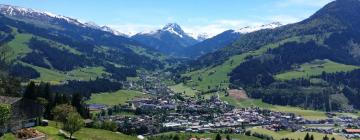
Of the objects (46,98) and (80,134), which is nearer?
(80,134)

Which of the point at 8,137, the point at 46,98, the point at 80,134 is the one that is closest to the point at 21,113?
the point at 8,137

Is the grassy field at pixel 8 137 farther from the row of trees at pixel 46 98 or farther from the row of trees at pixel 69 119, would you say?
the row of trees at pixel 46 98

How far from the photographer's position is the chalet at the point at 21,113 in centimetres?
10656

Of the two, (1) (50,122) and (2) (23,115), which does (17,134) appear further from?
(1) (50,122)

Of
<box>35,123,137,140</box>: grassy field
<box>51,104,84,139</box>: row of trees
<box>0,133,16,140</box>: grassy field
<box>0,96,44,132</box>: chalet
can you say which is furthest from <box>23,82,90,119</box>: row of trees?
<box>0,133,16,140</box>: grassy field

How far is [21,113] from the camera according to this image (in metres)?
111

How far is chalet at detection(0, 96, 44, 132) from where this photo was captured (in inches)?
4195

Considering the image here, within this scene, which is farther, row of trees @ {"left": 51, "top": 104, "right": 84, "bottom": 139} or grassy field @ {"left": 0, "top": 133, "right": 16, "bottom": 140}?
row of trees @ {"left": 51, "top": 104, "right": 84, "bottom": 139}

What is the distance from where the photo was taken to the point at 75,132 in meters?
121

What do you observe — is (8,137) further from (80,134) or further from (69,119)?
(80,134)

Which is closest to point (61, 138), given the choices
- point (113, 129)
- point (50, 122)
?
Answer: point (50, 122)

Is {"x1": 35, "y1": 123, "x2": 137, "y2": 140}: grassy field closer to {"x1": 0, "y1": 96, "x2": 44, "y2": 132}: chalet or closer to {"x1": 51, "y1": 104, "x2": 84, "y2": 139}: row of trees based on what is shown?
{"x1": 51, "y1": 104, "x2": 84, "y2": 139}: row of trees

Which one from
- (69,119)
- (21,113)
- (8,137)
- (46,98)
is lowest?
(8,137)

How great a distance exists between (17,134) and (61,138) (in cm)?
973
